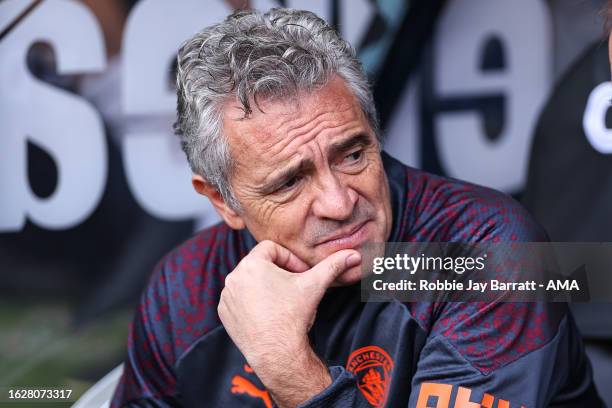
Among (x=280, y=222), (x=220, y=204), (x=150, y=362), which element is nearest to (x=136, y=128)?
(x=220, y=204)

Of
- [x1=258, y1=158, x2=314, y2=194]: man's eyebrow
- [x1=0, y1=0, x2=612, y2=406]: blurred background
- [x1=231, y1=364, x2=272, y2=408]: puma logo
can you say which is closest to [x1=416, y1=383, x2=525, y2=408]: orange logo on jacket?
[x1=231, y1=364, x2=272, y2=408]: puma logo

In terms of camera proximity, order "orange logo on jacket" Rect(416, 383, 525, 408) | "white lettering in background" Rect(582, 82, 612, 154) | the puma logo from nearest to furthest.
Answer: "orange logo on jacket" Rect(416, 383, 525, 408)
the puma logo
"white lettering in background" Rect(582, 82, 612, 154)

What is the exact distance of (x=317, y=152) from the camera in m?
1.50

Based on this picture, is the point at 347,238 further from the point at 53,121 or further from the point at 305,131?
the point at 53,121

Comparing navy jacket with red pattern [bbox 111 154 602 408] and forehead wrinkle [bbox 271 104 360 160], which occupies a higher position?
forehead wrinkle [bbox 271 104 360 160]

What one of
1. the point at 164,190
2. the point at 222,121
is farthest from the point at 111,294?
the point at 222,121

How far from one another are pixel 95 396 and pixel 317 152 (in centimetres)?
106

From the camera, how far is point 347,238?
1.51 m

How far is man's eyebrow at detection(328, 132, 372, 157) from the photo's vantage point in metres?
1.51

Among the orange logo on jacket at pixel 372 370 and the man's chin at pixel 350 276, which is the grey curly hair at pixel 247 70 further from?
the orange logo on jacket at pixel 372 370

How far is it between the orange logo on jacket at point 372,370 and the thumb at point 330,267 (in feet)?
0.67

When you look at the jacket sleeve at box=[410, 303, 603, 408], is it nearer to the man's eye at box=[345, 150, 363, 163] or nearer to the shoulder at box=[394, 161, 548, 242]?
the shoulder at box=[394, 161, 548, 242]

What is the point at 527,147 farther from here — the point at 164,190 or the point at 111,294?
the point at 111,294

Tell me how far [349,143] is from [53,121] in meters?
1.23
